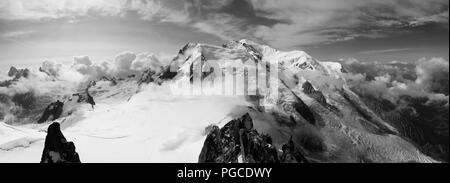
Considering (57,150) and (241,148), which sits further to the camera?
(241,148)

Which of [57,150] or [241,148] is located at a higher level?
[57,150]

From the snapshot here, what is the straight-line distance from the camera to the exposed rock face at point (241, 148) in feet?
385

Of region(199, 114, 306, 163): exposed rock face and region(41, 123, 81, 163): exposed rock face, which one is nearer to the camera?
region(199, 114, 306, 163): exposed rock face

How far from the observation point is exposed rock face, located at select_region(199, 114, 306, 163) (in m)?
118

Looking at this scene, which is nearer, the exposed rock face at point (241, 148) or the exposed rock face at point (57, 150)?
the exposed rock face at point (241, 148)

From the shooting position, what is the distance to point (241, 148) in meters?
133
